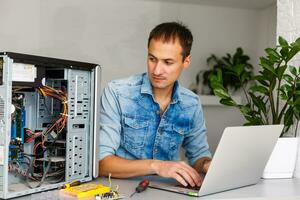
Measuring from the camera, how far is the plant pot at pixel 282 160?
1459 millimetres

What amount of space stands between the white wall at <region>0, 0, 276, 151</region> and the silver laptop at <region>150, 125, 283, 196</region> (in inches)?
119

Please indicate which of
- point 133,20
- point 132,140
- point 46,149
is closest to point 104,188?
point 46,149

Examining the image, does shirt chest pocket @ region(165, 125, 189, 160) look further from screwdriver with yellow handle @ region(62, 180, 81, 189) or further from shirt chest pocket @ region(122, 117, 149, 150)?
screwdriver with yellow handle @ region(62, 180, 81, 189)

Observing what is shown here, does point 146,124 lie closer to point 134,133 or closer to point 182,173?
point 134,133

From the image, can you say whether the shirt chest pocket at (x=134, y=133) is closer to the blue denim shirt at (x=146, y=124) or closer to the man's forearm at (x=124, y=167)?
the blue denim shirt at (x=146, y=124)

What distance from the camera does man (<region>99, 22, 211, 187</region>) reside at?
150cm

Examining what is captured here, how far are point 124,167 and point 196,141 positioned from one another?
0.48 meters

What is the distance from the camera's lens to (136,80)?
64.7 inches

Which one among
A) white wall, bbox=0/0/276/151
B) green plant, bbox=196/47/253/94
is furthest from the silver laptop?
green plant, bbox=196/47/253/94

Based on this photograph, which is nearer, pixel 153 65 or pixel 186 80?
pixel 153 65

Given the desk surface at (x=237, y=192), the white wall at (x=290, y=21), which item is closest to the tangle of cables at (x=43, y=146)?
the desk surface at (x=237, y=192)

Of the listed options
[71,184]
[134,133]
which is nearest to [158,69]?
[134,133]

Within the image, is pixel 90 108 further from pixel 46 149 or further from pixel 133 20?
pixel 133 20

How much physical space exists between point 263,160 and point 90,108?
0.56 meters
